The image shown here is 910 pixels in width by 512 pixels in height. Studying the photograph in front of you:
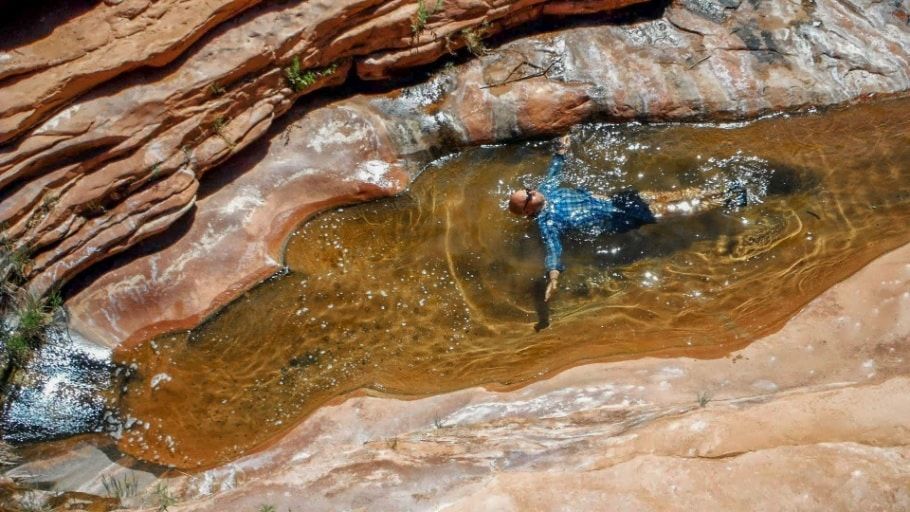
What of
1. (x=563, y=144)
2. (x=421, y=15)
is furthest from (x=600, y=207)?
(x=421, y=15)

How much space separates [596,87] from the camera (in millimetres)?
7156

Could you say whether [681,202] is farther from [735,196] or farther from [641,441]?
[641,441]

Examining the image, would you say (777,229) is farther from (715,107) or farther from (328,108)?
(328,108)

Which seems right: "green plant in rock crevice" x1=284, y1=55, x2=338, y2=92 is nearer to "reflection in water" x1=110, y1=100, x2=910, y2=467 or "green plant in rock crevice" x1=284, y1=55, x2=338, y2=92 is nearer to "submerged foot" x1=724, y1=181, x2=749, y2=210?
"reflection in water" x1=110, y1=100, x2=910, y2=467

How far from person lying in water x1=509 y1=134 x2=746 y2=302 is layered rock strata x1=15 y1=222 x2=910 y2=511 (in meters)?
1.38

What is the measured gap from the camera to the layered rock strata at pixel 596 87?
6.59 meters

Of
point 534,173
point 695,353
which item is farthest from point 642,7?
point 695,353

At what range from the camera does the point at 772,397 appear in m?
4.64

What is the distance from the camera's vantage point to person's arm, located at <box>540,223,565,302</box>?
236 inches

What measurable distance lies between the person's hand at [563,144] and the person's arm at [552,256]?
0.97 metres

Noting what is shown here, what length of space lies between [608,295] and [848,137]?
3014 mm

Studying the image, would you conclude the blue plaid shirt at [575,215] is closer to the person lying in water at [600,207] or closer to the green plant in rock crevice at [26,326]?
the person lying in water at [600,207]

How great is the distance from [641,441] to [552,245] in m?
2.35

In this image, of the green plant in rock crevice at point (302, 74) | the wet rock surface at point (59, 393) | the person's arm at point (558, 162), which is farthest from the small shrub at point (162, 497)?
the person's arm at point (558, 162)
